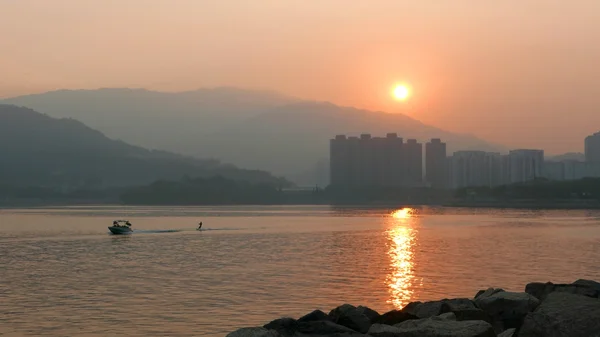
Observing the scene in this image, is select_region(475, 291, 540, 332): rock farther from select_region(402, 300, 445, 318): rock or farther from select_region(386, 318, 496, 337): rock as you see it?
select_region(386, 318, 496, 337): rock

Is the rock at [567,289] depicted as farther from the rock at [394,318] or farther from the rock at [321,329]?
the rock at [321,329]

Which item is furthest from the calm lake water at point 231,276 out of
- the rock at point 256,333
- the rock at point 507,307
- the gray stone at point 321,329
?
the rock at point 507,307

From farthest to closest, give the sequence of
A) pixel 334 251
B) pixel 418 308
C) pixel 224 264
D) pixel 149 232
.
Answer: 1. pixel 149 232
2. pixel 334 251
3. pixel 224 264
4. pixel 418 308

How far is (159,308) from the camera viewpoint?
29688 mm

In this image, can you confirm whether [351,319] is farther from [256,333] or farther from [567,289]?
[567,289]

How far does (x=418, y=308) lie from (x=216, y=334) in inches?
229

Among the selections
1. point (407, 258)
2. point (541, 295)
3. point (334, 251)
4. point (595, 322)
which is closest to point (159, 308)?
point (541, 295)

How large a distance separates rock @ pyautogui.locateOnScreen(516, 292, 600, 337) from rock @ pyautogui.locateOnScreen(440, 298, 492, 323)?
249cm

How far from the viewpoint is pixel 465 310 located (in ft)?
71.4

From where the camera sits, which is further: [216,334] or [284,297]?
[284,297]

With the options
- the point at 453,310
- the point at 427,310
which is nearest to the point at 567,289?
the point at 427,310

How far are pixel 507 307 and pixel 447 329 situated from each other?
19.0 ft

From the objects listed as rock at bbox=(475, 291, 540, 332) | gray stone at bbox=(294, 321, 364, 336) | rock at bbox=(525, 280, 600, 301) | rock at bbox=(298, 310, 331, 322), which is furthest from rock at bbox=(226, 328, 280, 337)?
rock at bbox=(525, 280, 600, 301)

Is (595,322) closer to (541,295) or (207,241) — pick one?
(541,295)
